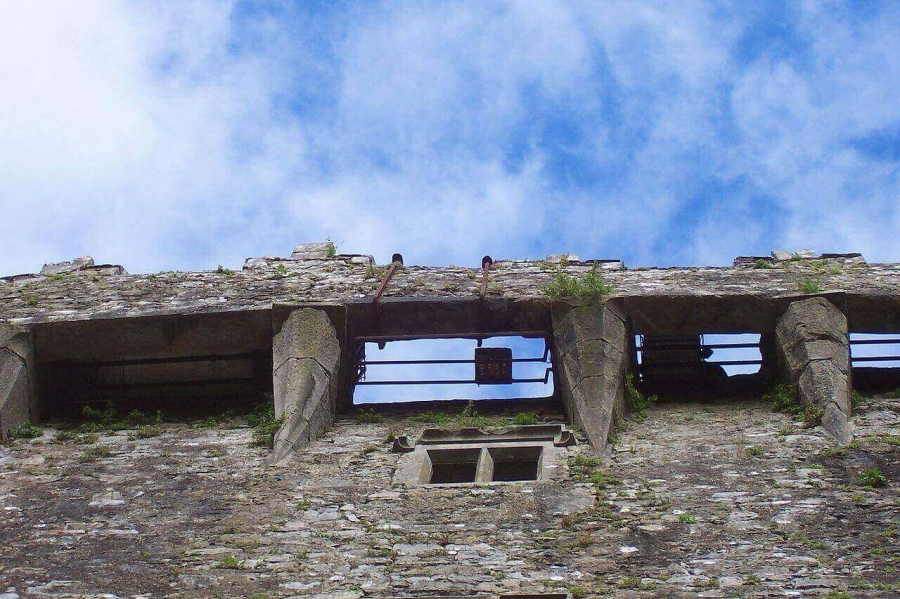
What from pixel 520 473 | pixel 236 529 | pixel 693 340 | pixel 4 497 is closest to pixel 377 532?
pixel 236 529

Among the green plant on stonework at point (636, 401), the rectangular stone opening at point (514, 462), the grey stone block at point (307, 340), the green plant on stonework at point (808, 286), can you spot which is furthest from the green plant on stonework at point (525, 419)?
the green plant on stonework at point (808, 286)

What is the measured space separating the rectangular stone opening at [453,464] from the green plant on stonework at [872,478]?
290cm

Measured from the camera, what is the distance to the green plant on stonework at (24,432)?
36.8ft

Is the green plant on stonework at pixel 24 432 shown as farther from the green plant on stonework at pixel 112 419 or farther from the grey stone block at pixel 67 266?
the grey stone block at pixel 67 266

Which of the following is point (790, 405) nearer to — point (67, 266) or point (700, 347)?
point (700, 347)

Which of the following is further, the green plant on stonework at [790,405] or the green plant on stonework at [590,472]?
the green plant on stonework at [790,405]

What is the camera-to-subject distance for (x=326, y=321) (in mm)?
12086

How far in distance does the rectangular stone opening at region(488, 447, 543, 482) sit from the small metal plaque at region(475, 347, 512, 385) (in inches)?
78.0

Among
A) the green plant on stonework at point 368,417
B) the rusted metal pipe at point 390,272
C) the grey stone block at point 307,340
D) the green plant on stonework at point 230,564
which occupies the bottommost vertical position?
the green plant on stonework at point 230,564

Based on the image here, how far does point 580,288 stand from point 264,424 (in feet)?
10.5

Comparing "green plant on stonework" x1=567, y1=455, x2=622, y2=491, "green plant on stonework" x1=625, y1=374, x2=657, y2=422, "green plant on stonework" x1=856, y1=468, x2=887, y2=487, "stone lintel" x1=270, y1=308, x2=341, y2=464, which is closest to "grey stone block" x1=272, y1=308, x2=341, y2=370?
"stone lintel" x1=270, y1=308, x2=341, y2=464

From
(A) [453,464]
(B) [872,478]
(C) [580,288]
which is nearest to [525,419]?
(A) [453,464]

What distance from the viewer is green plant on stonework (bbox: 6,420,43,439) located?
11227 millimetres

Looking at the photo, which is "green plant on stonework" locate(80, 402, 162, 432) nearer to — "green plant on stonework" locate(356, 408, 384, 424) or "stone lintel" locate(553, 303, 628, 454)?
"green plant on stonework" locate(356, 408, 384, 424)
